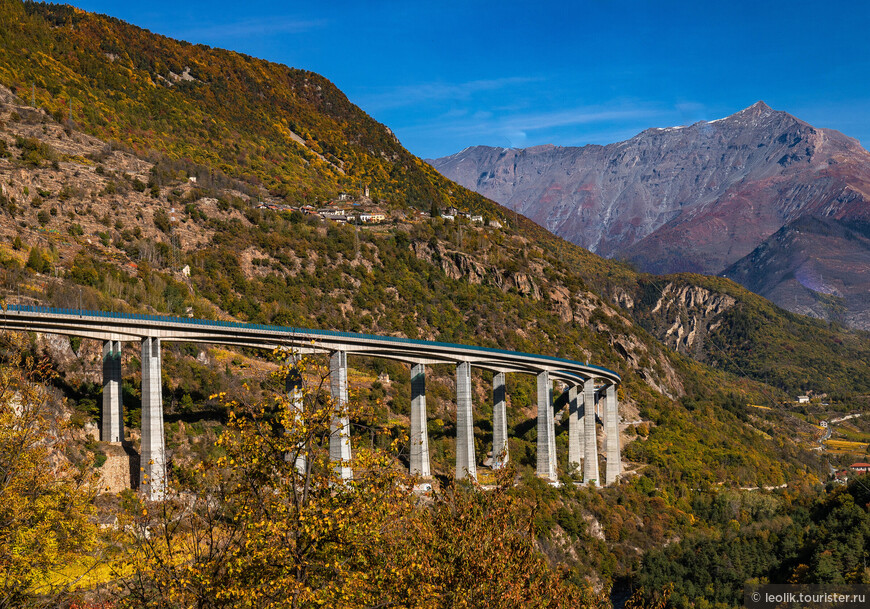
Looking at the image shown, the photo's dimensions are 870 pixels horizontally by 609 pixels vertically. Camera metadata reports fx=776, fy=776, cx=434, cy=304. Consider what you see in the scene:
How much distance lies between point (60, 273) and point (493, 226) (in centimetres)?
10364

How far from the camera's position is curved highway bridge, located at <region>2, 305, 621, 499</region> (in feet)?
161

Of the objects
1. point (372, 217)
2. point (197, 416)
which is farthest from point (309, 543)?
point (372, 217)

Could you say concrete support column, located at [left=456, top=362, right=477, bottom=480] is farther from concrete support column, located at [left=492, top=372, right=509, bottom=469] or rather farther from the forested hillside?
concrete support column, located at [left=492, top=372, right=509, bottom=469]

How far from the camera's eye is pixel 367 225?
13100cm

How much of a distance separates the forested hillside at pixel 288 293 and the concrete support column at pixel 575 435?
4894 mm

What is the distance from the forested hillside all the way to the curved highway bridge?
97.0 inches

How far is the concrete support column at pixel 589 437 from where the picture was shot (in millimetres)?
86275

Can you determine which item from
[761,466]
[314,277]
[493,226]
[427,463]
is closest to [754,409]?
[761,466]

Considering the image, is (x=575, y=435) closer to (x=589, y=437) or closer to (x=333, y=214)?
(x=589, y=437)

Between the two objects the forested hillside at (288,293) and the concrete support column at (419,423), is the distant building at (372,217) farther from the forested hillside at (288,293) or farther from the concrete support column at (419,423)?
the concrete support column at (419,423)

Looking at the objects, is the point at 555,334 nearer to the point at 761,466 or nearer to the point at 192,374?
the point at 761,466

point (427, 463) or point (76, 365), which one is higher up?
point (76, 365)

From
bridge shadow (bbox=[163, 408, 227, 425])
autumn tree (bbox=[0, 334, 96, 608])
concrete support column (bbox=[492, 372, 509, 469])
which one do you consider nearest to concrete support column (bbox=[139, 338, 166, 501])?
bridge shadow (bbox=[163, 408, 227, 425])

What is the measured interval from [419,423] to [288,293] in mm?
35878
